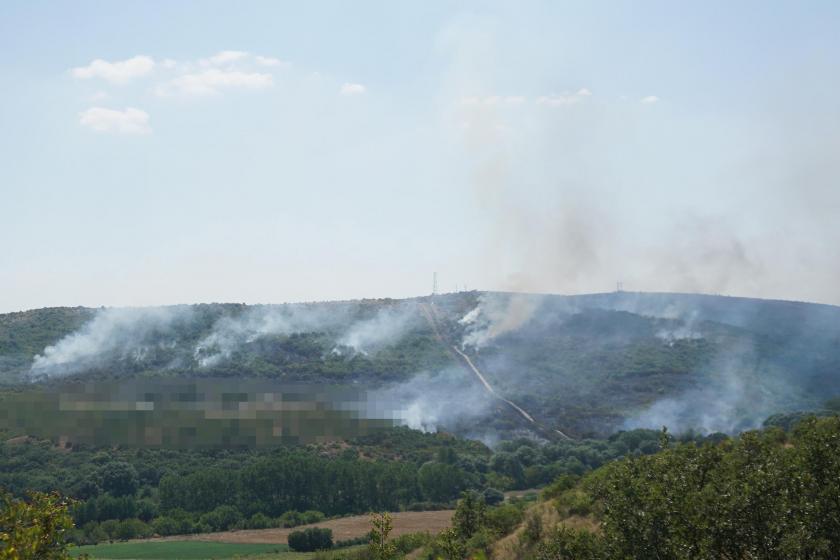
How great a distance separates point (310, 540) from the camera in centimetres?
6669

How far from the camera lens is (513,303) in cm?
16575

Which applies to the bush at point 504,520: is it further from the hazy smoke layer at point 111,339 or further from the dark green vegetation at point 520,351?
the hazy smoke layer at point 111,339

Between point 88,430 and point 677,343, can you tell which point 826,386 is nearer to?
point 677,343

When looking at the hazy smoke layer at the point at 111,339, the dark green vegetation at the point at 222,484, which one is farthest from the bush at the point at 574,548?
the hazy smoke layer at the point at 111,339

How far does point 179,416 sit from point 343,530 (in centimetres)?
2043

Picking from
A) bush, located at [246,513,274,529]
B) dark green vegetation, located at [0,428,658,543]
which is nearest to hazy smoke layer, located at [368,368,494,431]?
dark green vegetation, located at [0,428,658,543]

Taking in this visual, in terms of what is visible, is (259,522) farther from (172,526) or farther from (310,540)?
(310,540)

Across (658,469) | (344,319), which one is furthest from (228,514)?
(344,319)

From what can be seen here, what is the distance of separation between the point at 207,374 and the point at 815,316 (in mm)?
113658

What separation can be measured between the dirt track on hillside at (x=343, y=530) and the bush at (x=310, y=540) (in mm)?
1541

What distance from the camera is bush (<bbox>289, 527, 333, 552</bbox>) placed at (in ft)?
216

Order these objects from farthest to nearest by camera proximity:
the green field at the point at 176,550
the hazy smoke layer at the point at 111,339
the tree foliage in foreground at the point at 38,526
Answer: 1. the hazy smoke layer at the point at 111,339
2. the green field at the point at 176,550
3. the tree foliage in foreground at the point at 38,526

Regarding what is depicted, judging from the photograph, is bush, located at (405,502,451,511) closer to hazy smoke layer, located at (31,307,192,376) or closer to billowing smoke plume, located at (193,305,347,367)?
billowing smoke plume, located at (193,305,347,367)

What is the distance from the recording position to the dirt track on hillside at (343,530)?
6881 centimetres
